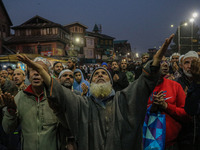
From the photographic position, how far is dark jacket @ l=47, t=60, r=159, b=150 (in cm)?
185

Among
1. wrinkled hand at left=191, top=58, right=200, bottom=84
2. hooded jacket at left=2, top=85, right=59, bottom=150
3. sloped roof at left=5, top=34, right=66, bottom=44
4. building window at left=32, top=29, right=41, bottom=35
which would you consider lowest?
hooded jacket at left=2, top=85, right=59, bottom=150

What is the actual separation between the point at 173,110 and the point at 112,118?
1148mm

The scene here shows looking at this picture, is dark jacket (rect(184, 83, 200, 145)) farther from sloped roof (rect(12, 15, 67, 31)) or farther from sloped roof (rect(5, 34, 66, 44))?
sloped roof (rect(12, 15, 67, 31))

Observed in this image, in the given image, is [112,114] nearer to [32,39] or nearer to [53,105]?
[53,105]

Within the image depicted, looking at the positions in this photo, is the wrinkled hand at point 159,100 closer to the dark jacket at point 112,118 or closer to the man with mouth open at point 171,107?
the man with mouth open at point 171,107

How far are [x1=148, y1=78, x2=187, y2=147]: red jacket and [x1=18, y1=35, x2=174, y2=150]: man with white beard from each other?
0.80m

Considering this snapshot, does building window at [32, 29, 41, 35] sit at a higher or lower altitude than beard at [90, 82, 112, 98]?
higher

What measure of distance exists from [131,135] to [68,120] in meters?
0.82

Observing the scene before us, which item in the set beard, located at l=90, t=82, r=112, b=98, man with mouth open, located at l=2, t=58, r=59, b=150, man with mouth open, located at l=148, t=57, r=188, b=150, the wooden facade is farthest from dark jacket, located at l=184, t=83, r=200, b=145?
the wooden facade

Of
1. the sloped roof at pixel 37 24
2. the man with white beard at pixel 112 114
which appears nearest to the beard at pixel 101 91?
the man with white beard at pixel 112 114

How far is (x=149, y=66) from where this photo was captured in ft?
5.87

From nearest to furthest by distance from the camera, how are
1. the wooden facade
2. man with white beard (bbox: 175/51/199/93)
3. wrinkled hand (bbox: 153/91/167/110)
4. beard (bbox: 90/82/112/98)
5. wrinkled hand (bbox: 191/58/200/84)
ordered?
wrinkled hand (bbox: 191/58/200/84) → beard (bbox: 90/82/112/98) → wrinkled hand (bbox: 153/91/167/110) → man with white beard (bbox: 175/51/199/93) → the wooden facade

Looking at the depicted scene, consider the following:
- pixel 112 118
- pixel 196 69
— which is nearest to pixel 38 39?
pixel 112 118

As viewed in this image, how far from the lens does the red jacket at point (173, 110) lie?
2527 millimetres
